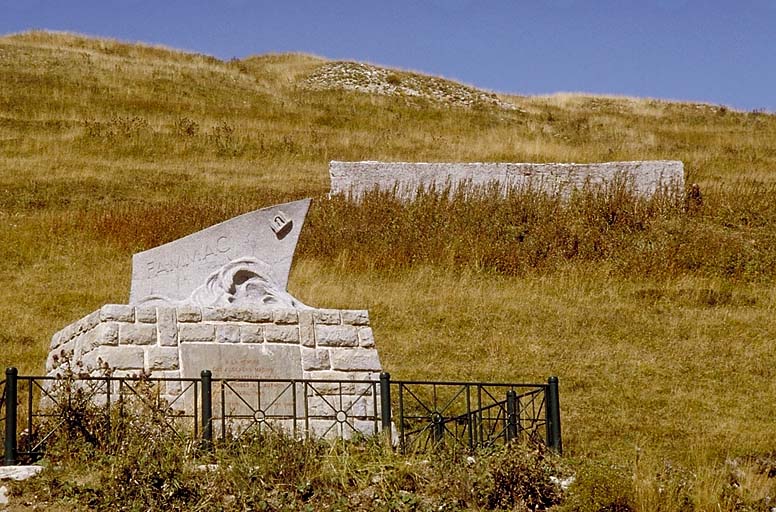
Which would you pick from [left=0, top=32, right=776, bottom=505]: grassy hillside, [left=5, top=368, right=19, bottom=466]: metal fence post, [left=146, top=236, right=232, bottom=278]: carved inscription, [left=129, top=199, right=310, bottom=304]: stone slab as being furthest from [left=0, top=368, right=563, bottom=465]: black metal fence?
[left=0, top=32, right=776, bottom=505]: grassy hillside

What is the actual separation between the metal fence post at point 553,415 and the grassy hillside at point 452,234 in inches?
49.5

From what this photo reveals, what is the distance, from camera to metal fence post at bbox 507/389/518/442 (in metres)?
10.5

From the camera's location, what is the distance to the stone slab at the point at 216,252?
1255 centimetres

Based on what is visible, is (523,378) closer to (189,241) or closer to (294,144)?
(189,241)

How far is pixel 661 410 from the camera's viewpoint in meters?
14.8

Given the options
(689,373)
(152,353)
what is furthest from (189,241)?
(689,373)

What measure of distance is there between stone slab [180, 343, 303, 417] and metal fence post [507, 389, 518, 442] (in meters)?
2.12

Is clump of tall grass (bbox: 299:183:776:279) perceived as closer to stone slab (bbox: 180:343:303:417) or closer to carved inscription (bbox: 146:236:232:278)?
carved inscription (bbox: 146:236:232:278)

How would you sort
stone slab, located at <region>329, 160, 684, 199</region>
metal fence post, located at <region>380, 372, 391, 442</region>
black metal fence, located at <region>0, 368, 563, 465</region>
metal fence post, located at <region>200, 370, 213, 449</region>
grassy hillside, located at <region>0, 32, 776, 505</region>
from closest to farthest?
black metal fence, located at <region>0, 368, 563, 465</region>
metal fence post, located at <region>200, 370, 213, 449</region>
metal fence post, located at <region>380, 372, 391, 442</region>
grassy hillside, located at <region>0, 32, 776, 505</region>
stone slab, located at <region>329, 160, 684, 199</region>

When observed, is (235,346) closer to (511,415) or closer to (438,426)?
(438,426)

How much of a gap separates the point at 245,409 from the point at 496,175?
57.7 feet

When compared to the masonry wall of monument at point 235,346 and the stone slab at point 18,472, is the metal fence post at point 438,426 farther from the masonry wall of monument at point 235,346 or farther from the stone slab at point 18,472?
the stone slab at point 18,472

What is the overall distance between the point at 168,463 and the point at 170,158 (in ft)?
82.8

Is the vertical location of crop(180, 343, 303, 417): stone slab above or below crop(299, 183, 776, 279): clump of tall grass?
below
